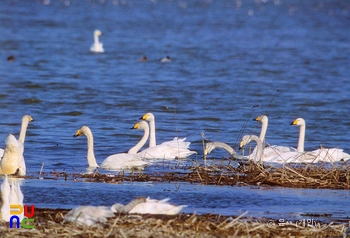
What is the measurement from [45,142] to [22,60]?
1615 centimetres

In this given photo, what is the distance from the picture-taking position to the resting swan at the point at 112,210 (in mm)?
7293

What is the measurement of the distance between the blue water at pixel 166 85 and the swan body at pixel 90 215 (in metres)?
1.93

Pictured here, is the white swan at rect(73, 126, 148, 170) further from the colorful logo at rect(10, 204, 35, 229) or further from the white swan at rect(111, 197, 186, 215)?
the colorful logo at rect(10, 204, 35, 229)

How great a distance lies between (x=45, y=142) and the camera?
15.2 m

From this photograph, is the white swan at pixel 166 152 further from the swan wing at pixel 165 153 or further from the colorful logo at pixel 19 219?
the colorful logo at pixel 19 219

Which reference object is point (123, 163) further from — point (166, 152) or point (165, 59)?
point (165, 59)

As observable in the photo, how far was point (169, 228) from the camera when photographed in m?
7.13

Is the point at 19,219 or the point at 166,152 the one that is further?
the point at 166,152

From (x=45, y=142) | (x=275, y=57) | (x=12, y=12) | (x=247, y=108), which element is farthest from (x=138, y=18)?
(x=45, y=142)

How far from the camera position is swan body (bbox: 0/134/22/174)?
35.5ft

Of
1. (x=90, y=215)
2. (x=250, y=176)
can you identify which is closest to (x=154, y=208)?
(x=90, y=215)

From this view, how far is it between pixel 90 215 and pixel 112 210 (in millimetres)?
375

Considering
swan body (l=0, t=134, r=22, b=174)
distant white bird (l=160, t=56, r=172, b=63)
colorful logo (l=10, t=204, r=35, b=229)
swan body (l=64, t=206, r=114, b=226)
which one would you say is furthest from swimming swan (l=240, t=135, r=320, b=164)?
distant white bird (l=160, t=56, r=172, b=63)

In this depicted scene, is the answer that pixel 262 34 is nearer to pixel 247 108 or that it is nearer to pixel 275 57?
pixel 275 57
